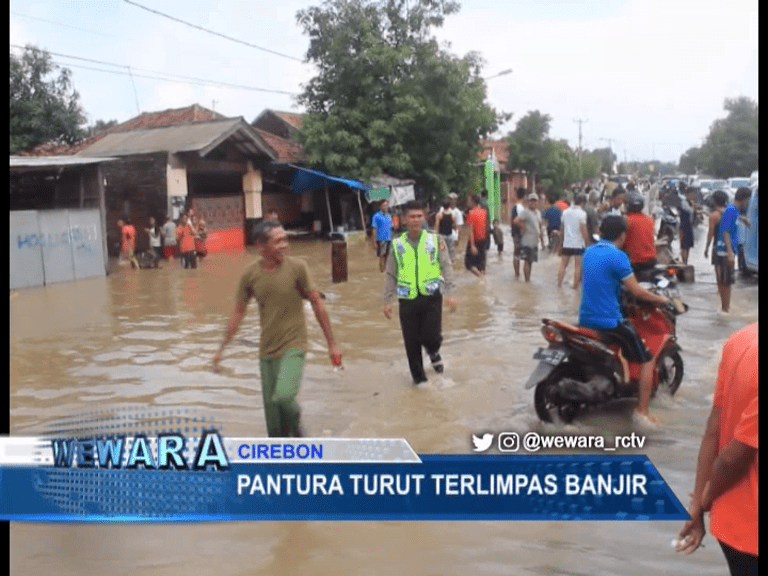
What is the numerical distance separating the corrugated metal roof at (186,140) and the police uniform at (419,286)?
9.58 feet

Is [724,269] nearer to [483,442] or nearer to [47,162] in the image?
[483,442]

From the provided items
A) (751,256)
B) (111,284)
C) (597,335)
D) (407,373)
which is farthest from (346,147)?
(111,284)

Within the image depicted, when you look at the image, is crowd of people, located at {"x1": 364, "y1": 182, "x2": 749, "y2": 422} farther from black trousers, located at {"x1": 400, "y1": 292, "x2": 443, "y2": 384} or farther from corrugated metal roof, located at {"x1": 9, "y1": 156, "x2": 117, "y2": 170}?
corrugated metal roof, located at {"x1": 9, "y1": 156, "x2": 117, "y2": 170}

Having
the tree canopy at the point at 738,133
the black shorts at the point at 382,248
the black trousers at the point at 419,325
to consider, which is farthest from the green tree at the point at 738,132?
the black shorts at the point at 382,248

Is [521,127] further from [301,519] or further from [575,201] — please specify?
[301,519]

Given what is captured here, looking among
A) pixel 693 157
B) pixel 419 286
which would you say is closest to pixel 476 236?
pixel 693 157

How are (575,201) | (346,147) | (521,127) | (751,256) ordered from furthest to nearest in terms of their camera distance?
1. (521,127)
2. (575,201)
3. (751,256)
4. (346,147)

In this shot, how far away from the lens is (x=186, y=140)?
11695mm

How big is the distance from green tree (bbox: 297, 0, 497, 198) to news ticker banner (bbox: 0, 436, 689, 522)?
181 cm

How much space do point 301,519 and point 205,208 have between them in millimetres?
7691

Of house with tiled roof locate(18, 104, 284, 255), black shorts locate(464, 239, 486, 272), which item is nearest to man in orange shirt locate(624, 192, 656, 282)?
house with tiled roof locate(18, 104, 284, 255)

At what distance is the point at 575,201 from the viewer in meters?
9.77

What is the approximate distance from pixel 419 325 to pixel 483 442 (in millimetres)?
2366

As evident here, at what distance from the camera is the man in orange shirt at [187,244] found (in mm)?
12033
